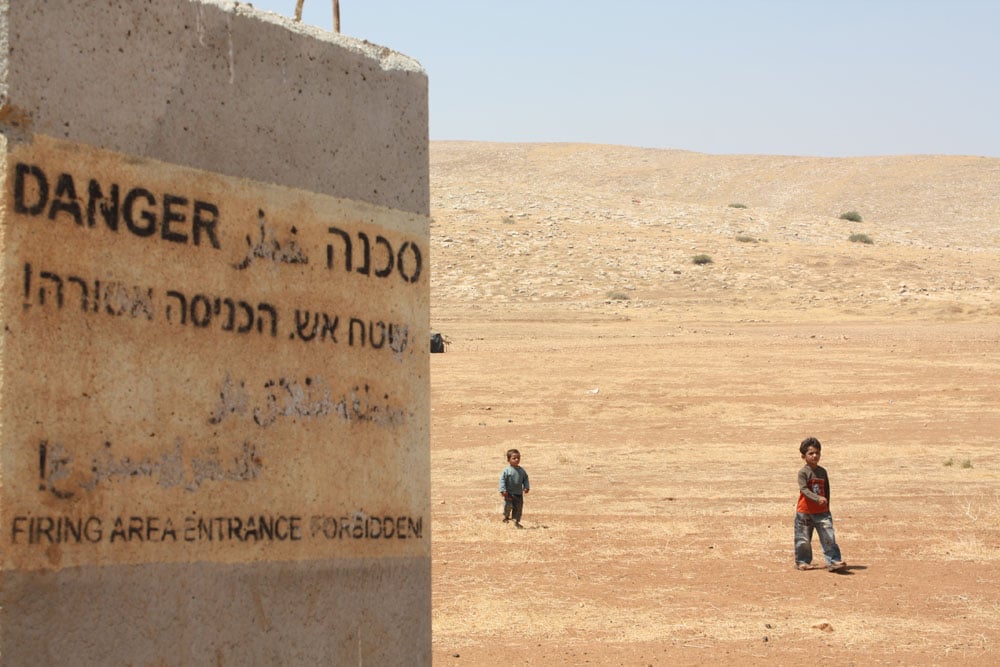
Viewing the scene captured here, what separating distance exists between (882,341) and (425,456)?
1301 inches

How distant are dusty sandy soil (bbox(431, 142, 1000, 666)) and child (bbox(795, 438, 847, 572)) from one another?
10.2 inches

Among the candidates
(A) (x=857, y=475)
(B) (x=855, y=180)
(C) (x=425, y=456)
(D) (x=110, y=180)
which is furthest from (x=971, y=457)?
(B) (x=855, y=180)

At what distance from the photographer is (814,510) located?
44.8 feet

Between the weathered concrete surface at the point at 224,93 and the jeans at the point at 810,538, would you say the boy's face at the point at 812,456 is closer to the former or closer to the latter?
the jeans at the point at 810,538

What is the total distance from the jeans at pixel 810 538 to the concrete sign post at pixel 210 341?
9.19 metres

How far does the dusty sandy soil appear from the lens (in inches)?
455

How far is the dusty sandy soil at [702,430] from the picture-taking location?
11555mm

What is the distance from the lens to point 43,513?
3.83 metres

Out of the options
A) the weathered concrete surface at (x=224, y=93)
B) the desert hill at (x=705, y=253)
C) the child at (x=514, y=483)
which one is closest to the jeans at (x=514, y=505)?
the child at (x=514, y=483)

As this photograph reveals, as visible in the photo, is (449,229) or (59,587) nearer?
(59,587)

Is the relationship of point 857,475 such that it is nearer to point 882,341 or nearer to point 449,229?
point 882,341

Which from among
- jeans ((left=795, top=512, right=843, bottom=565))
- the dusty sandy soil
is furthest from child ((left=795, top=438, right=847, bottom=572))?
the dusty sandy soil

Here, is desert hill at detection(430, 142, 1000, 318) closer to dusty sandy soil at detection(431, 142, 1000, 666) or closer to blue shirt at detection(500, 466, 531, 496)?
dusty sandy soil at detection(431, 142, 1000, 666)

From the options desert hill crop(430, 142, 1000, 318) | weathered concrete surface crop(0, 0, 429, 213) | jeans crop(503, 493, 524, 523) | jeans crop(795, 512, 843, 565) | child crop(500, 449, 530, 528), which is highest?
desert hill crop(430, 142, 1000, 318)
